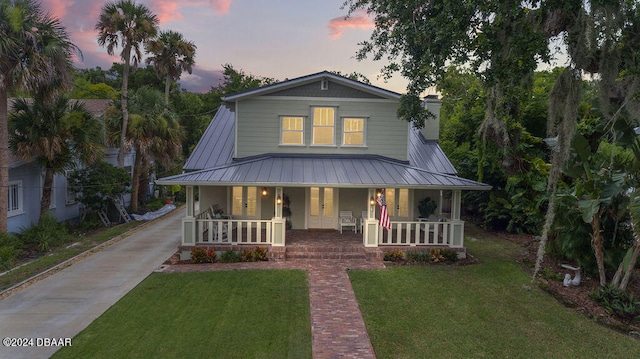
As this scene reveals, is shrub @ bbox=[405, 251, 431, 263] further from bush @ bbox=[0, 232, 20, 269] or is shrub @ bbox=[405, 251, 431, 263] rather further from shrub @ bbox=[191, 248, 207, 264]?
bush @ bbox=[0, 232, 20, 269]

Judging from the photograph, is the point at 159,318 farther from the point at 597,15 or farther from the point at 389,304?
the point at 597,15

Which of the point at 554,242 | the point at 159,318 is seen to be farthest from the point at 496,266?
the point at 159,318

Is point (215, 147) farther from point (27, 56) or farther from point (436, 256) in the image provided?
point (436, 256)

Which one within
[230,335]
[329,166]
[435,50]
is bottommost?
[230,335]

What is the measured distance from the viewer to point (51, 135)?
13344mm

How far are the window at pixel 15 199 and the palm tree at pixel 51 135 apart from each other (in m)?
0.69

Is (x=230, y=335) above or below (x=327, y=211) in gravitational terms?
below

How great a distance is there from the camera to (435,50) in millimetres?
9172

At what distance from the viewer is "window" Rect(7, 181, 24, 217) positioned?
44.9 feet

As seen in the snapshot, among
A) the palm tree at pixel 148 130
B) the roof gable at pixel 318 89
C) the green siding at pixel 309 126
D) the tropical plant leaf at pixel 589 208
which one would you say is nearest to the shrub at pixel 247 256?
the green siding at pixel 309 126

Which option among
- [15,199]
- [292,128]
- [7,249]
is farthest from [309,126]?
[15,199]

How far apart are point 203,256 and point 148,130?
420 inches

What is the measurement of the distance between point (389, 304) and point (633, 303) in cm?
508

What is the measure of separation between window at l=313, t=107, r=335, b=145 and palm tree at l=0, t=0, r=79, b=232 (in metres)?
8.70
